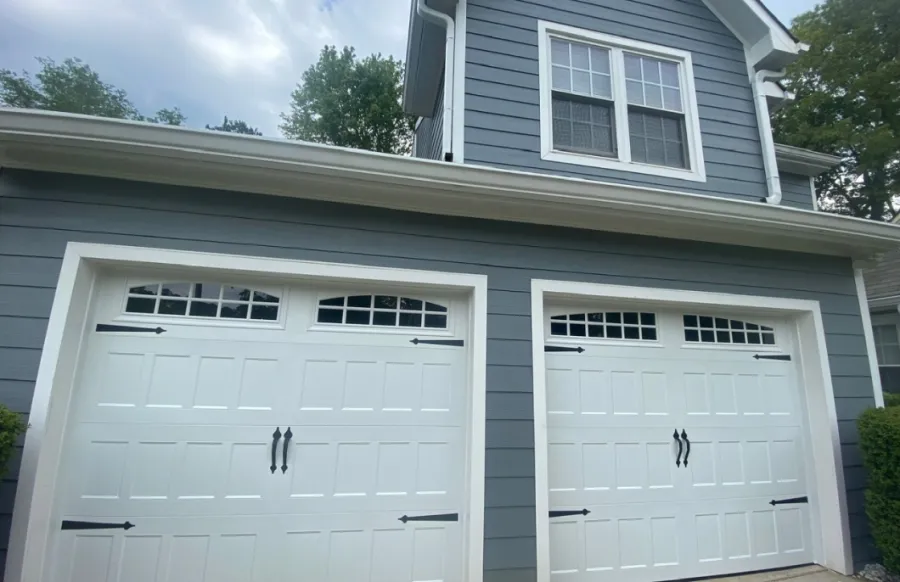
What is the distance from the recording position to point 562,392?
3.37m

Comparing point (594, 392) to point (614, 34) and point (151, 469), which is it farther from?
point (614, 34)

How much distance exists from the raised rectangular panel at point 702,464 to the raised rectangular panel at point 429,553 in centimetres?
202

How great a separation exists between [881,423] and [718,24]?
4.07 metres

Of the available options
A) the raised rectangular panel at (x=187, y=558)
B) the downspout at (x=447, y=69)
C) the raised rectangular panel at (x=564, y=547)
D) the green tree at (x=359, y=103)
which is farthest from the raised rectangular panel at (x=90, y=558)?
the green tree at (x=359, y=103)

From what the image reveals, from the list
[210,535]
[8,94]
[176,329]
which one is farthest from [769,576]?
[8,94]

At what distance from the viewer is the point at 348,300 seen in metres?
3.24

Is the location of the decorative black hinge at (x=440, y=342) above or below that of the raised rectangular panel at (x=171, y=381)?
above

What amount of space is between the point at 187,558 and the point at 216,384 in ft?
3.48

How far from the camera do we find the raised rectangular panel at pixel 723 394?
3656 millimetres

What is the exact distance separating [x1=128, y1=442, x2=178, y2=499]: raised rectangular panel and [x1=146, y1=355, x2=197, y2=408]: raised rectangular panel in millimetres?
262

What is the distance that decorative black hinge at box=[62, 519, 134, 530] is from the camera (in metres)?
2.65

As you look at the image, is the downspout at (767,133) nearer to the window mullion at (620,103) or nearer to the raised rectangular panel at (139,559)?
the window mullion at (620,103)

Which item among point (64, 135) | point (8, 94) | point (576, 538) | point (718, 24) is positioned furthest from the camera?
point (8, 94)

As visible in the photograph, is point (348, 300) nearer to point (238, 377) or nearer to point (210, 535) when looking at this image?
point (238, 377)
